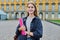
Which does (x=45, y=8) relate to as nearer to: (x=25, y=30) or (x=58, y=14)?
(x=58, y=14)

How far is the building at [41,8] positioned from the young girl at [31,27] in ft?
238

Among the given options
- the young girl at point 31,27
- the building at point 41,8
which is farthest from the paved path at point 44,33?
the building at point 41,8

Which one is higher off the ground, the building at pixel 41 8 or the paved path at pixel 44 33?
the paved path at pixel 44 33

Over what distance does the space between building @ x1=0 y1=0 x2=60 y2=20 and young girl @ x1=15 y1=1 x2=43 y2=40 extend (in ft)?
238

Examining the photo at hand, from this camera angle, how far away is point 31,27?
12.8ft

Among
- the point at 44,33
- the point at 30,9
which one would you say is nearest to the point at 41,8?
the point at 44,33

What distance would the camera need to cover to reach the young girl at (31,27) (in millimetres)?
3873

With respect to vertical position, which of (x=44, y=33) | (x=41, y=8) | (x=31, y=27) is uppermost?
(x=31, y=27)

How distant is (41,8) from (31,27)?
7574cm

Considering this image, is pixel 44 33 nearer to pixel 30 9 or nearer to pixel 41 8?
pixel 30 9

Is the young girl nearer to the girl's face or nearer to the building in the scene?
the girl's face

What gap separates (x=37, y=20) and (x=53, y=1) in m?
76.3

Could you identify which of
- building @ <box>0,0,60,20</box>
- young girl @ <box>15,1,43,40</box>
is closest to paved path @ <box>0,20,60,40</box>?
young girl @ <box>15,1,43,40</box>

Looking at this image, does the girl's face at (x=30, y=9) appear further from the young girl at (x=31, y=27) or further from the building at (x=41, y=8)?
the building at (x=41, y=8)
